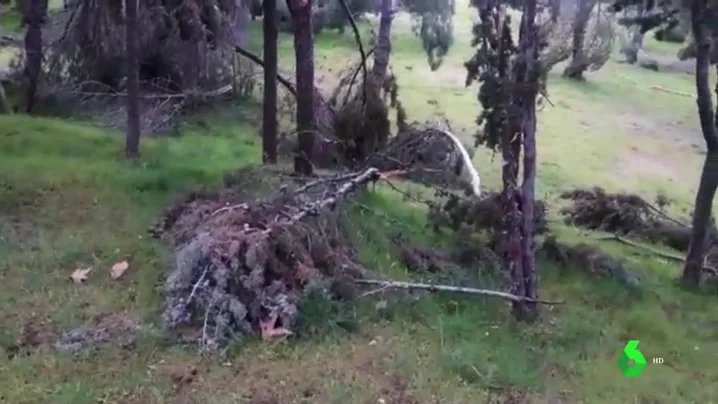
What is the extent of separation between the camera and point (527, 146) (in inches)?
244

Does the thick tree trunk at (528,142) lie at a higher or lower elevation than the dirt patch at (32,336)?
higher

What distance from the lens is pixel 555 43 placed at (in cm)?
672

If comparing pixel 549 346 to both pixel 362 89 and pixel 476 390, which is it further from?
pixel 362 89

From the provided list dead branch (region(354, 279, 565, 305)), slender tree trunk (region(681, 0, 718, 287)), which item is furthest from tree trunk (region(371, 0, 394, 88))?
dead branch (region(354, 279, 565, 305))

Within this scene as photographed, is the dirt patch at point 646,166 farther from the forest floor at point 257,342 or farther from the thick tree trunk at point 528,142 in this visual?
the thick tree trunk at point 528,142

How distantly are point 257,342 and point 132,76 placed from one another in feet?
16.6

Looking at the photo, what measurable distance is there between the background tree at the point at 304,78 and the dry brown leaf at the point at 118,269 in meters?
2.12

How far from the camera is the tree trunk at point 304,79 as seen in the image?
820cm

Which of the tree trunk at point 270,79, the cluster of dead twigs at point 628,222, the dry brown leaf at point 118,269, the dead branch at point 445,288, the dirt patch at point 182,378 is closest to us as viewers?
the dirt patch at point 182,378

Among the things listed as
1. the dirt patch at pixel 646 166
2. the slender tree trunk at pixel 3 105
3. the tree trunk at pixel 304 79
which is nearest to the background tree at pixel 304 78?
the tree trunk at pixel 304 79

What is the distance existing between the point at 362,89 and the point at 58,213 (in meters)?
4.33

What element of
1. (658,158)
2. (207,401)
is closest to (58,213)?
(207,401)

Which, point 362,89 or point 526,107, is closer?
point 526,107

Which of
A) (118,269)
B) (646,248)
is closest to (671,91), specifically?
(646,248)
